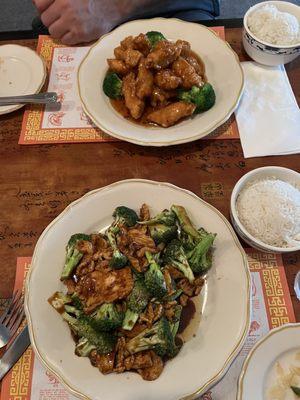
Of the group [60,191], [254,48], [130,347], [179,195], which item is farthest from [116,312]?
[254,48]

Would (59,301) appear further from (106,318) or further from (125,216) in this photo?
(125,216)

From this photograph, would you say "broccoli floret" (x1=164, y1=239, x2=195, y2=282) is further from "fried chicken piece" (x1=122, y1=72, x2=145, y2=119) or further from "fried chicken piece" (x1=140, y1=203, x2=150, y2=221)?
"fried chicken piece" (x1=122, y1=72, x2=145, y2=119)

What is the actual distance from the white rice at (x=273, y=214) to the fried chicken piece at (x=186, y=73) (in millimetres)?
674

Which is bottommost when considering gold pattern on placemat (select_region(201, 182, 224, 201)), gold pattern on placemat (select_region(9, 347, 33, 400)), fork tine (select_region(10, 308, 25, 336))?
gold pattern on placemat (select_region(9, 347, 33, 400))

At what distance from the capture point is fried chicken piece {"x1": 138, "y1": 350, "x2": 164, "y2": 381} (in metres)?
1.34

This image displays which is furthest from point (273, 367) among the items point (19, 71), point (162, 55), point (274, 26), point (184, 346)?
point (19, 71)

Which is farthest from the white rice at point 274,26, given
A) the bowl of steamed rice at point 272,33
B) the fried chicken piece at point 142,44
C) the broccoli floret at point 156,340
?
the broccoli floret at point 156,340

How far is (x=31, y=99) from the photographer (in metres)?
2.06

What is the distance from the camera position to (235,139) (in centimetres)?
202

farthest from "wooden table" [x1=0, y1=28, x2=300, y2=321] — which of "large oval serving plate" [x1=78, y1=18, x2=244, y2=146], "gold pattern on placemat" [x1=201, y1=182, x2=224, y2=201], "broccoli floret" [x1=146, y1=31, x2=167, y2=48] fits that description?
"broccoli floret" [x1=146, y1=31, x2=167, y2=48]

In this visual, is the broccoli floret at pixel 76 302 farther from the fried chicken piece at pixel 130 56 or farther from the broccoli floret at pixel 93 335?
the fried chicken piece at pixel 130 56

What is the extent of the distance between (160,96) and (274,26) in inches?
28.8

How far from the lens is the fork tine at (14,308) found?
1.51 meters

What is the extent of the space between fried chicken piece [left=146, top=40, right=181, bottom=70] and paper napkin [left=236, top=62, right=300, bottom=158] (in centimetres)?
44
